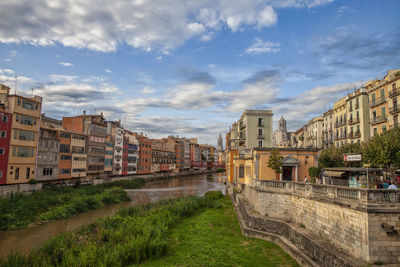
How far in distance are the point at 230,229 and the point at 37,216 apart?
909 inches

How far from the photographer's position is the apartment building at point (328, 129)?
192 ft

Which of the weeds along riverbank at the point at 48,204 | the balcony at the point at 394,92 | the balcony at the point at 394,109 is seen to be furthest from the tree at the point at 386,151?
the weeds along riverbank at the point at 48,204

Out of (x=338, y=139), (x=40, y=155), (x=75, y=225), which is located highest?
(x=338, y=139)

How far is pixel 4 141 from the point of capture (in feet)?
115

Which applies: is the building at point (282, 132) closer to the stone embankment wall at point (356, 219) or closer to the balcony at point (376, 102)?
the balcony at point (376, 102)

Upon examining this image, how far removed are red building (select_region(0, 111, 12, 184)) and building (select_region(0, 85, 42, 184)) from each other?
438 millimetres

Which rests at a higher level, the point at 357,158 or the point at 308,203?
the point at 357,158

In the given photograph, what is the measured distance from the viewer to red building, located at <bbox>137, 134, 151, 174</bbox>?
78.9 metres

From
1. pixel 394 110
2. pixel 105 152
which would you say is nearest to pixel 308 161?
pixel 394 110

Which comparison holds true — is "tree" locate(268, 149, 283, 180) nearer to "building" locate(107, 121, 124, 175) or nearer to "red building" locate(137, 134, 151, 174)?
"building" locate(107, 121, 124, 175)

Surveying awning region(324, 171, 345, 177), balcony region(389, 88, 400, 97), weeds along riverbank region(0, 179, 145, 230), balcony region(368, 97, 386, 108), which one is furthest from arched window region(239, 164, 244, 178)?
balcony region(389, 88, 400, 97)

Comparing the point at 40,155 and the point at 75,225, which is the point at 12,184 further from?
the point at 75,225

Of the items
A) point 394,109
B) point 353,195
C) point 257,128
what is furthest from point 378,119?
point 353,195

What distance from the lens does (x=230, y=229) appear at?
23.7 m
